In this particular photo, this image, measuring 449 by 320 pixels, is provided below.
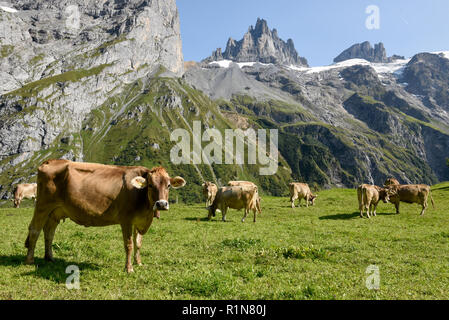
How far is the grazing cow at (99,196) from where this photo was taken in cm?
1008

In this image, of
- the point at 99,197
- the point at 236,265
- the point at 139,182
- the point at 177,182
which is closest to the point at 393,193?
the point at 236,265

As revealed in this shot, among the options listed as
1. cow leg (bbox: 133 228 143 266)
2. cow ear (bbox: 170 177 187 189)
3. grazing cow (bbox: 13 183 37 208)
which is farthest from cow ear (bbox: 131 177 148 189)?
grazing cow (bbox: 13 183 37 208)

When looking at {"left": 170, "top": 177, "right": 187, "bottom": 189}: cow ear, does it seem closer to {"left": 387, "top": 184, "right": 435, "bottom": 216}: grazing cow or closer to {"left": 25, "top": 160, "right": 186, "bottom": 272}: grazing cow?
{"left": 25, "top": 160, "right": 186, "bottom": 272}: grazing cow

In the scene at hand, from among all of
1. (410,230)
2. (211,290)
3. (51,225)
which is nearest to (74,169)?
(51,225)

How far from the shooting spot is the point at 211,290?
830 centimetres

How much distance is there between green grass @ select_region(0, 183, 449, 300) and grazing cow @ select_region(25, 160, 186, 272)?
1.33 m

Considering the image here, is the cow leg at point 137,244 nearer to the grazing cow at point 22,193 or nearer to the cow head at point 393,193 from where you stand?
the cow head at point 393,193

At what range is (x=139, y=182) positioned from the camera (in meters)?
9.86

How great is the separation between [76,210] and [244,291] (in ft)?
20.8

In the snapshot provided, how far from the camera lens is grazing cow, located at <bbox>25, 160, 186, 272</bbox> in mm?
10078

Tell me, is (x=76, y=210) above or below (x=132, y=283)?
above

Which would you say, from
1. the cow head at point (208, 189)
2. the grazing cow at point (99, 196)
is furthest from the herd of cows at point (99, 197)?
the cow head at point (208, 189)

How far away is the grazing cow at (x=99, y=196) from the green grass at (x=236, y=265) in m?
1.33

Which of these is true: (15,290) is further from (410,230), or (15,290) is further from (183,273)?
(410,230)
